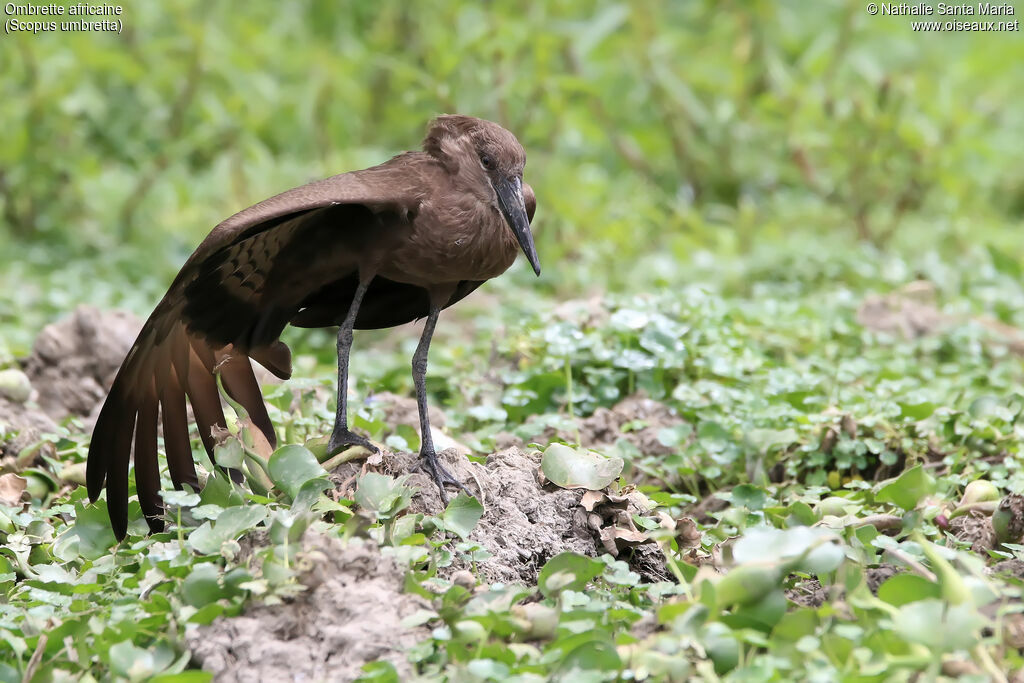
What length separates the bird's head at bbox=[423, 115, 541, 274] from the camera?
10.7 ft

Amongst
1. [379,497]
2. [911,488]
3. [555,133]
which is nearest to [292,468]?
[379,497]

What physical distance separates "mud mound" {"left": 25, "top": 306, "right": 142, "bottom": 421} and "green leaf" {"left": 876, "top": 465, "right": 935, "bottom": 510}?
111 inches

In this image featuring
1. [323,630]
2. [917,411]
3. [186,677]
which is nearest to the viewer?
[186,677]

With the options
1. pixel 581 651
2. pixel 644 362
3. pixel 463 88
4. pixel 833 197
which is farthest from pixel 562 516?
pixel 833 197

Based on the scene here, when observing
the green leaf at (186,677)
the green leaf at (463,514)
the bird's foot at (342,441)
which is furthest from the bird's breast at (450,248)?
the green leaf at (186,677)

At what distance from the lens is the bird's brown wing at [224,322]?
10.0ft

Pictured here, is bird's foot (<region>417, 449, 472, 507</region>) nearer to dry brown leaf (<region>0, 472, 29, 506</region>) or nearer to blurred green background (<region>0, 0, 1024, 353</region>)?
dry brown leaf (<region>0, 472, 29, 506</region>)

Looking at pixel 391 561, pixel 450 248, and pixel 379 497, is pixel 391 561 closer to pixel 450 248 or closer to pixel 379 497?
pixel 379 497

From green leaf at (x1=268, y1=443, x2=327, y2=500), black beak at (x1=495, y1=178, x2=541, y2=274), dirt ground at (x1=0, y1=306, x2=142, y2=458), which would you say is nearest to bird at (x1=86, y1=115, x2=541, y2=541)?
black beak at (x1=495, y1=178, x2=541, y2=274)

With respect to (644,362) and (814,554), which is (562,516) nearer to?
(814,554)

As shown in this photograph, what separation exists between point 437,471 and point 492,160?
0.85m

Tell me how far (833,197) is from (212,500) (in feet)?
17.8

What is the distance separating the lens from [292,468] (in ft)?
A: 9.28

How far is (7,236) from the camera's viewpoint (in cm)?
694
